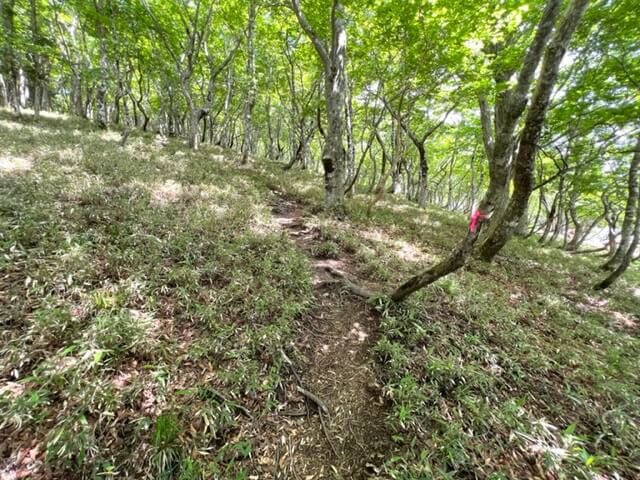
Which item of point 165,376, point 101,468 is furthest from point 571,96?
point 101,468

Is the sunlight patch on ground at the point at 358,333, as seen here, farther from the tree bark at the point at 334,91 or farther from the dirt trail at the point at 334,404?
the tree bark at the point at 334,91

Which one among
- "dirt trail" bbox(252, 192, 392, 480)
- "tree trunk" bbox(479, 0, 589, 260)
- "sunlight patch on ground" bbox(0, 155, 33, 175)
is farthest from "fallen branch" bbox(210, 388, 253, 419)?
"tree trunk" bbox(479, 0, 589, 260)

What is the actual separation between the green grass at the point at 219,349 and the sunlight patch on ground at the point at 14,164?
0.34 feet

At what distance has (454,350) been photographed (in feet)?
11.8

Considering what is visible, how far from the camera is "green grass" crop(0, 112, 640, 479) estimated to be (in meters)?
2.21

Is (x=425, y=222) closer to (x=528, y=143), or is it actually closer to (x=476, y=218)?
(x=528, y=143)

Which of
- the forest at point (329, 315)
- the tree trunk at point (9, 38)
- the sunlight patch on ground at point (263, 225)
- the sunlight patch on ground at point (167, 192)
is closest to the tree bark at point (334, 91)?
the forest at point (329, 315)

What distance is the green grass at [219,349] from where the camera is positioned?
2211 mm

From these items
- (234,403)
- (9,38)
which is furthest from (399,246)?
(9,38)

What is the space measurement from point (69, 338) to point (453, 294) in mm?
5832

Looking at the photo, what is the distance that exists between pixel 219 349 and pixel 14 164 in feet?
22.9

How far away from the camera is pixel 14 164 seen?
18.4 feet

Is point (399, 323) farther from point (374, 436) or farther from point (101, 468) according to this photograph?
point (101, 468)

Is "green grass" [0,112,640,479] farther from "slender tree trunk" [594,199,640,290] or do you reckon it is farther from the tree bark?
the tree bark
